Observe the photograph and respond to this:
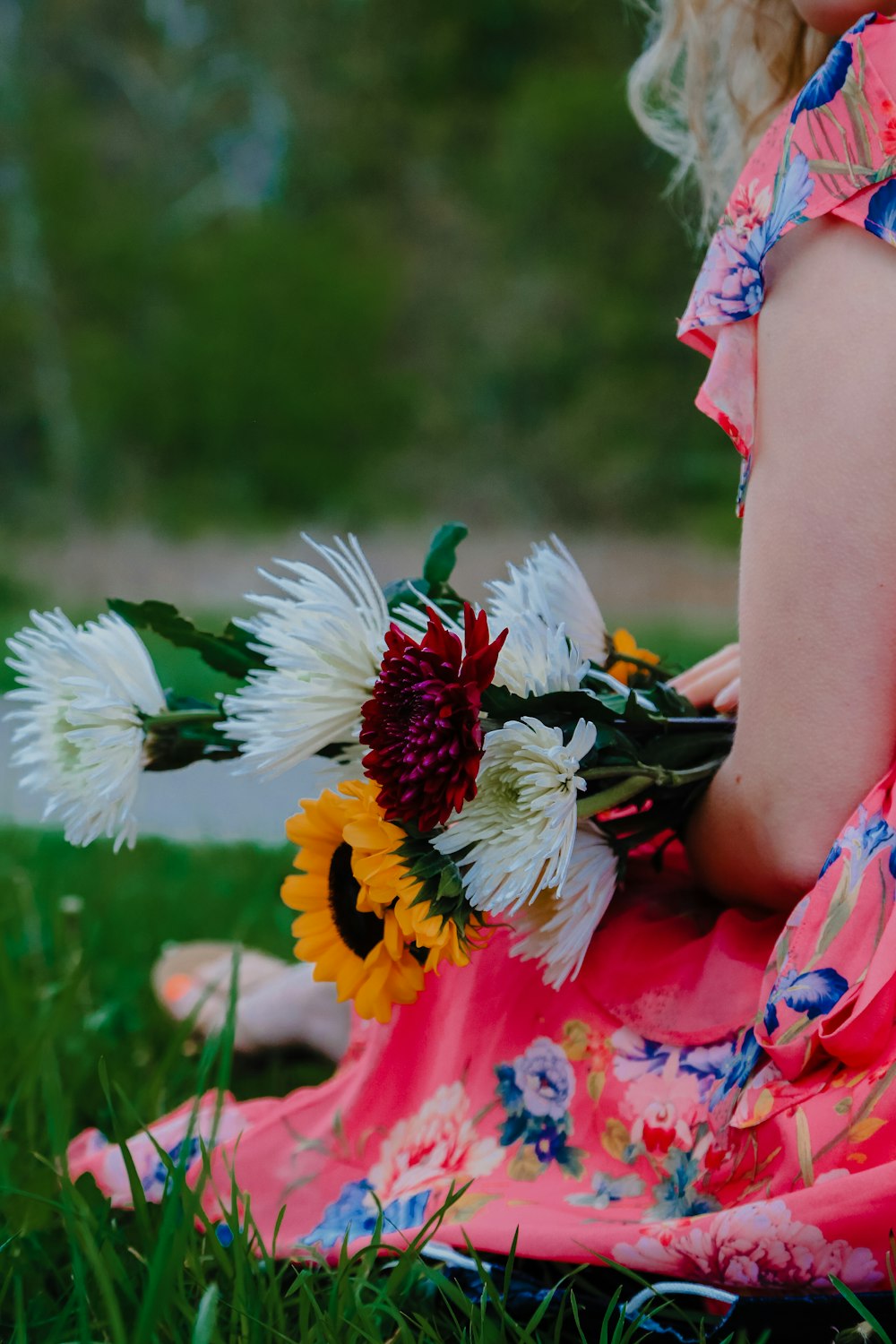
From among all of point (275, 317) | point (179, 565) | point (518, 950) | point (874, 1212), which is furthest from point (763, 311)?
point (275, 317)

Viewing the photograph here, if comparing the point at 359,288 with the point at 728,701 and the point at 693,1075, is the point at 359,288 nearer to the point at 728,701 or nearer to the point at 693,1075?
the point at 728,701

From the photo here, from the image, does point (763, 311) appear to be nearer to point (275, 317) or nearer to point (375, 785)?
point (375, 785)

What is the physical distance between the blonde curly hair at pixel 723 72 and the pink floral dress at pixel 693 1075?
0.44 metres

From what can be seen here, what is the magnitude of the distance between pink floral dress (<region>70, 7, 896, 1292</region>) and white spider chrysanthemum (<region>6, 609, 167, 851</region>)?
25cm

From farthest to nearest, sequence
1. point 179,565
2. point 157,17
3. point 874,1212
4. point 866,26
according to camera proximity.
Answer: point 157,17
point 179,565
point 866,26
point 874,1212

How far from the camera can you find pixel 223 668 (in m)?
1.09

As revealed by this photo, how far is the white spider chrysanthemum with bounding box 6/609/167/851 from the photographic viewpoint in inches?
41.0

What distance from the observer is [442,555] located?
1.09 m

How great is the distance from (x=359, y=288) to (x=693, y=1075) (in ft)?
38.6

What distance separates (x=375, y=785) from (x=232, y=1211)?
32cm

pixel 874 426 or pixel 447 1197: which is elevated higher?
pixel 874 426

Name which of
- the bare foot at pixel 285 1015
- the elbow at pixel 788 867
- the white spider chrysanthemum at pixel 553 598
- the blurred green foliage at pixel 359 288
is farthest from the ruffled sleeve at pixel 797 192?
the blurred green foliage at pixel 359 288

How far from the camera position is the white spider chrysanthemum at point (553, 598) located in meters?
0.99

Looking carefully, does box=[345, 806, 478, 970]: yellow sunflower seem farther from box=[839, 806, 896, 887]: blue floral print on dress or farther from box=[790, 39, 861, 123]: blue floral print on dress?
box=[790, 39, 861, 123]: blue floral print on dress
